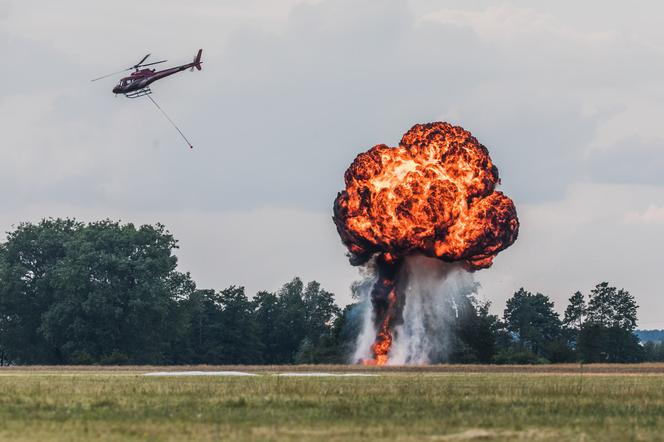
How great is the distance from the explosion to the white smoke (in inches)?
35.6

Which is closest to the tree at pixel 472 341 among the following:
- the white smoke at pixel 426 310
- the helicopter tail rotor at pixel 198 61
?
the white smoke at pixel 426 310

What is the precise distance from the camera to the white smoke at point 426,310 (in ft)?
432

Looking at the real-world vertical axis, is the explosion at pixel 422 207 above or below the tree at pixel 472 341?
above

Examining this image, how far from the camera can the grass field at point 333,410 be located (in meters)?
47.4

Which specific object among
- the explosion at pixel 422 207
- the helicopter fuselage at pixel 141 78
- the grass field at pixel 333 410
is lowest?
the grass field at pixel 333 410

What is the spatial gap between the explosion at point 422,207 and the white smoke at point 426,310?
0.91 meters

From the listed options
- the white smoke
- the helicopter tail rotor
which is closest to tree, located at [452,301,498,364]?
the white smoke

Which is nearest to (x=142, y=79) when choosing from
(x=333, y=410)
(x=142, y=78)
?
(x=142, y=78)

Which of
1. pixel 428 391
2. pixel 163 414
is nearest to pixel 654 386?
pixel 428 391

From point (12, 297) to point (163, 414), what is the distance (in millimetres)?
133499

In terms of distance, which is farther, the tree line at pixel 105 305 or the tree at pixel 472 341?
the tree line at pixel 105 305

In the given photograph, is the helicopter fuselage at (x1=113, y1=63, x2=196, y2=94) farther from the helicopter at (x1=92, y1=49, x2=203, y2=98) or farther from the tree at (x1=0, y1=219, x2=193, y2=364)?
the tree at (x1=0, y1=219, x2=193, y2=364)

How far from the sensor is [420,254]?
427ft

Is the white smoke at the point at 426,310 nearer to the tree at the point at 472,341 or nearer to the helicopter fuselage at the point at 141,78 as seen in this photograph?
the tree at the point at 472,341
